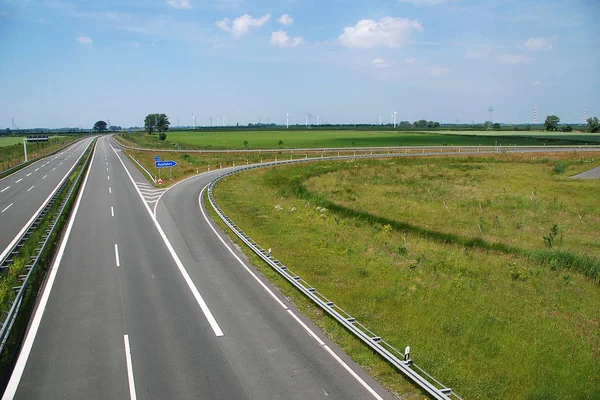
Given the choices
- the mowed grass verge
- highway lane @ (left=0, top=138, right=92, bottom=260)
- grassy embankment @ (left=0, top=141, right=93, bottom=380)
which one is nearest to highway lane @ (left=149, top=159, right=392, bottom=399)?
the mowed grass verge

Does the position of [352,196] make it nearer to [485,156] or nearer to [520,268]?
[520,268]

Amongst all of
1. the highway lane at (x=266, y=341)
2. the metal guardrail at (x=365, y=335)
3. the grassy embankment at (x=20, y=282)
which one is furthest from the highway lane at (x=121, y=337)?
the metal guardrail at (x=365, y=335)

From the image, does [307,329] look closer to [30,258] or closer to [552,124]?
[30,258]

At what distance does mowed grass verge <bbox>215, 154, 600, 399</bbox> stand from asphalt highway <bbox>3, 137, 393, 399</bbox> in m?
1.67

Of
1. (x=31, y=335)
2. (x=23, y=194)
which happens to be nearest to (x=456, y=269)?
(x=31, y=335)

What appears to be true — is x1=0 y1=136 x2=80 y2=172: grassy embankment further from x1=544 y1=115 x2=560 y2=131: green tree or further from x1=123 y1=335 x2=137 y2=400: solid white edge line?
x1=544 y1=115 x2=560 y2=131: green tree

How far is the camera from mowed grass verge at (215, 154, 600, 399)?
495 inches

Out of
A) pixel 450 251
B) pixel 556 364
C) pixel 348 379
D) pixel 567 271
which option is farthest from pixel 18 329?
pixel 567 271

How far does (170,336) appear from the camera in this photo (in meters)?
13.7

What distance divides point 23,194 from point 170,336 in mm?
36028

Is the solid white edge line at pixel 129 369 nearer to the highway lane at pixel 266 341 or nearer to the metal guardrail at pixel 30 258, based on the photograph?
the highway lane at pixel 266 341

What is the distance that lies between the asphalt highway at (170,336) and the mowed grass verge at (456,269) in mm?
1672

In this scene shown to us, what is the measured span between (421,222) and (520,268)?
10.9 meters

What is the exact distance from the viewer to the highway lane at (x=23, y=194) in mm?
27897
